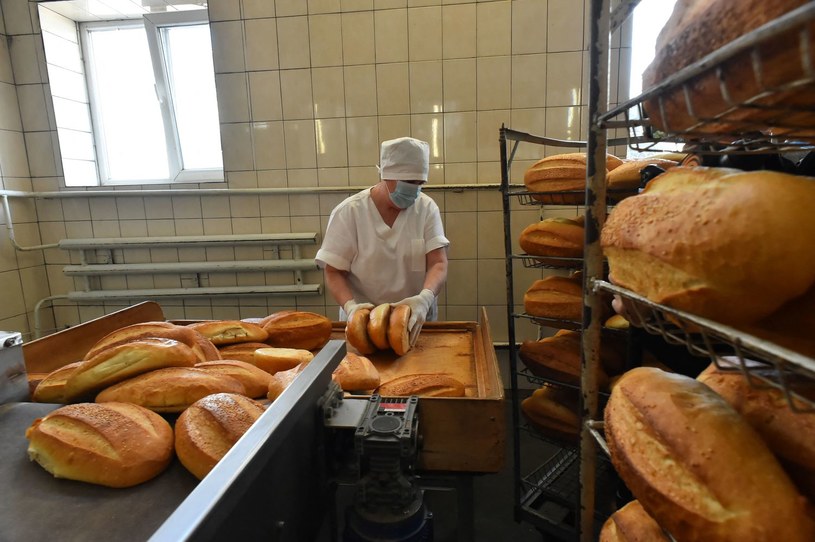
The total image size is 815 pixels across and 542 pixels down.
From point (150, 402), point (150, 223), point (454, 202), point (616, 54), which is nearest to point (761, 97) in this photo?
point (150, 402)

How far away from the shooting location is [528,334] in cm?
281

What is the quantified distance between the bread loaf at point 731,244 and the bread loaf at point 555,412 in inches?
51.4

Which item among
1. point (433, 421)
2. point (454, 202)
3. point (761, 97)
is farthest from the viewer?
point (454, 202)

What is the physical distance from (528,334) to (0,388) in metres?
2.60

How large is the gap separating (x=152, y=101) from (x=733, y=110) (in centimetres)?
368

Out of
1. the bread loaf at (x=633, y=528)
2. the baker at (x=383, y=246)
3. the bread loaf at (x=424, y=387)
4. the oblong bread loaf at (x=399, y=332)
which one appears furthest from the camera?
the baker at (x=383, y=246)

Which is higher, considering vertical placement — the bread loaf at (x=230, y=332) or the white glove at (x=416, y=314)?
the bread loaf at (x=230, y=332)

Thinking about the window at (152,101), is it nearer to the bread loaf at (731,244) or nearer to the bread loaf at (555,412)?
the bread loaf at (555,412)

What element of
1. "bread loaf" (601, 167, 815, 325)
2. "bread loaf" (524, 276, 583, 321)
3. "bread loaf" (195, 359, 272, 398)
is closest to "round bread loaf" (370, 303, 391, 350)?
"bread loaf" (195, 359, 272, 398)

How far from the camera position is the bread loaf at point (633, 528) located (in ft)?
1.88

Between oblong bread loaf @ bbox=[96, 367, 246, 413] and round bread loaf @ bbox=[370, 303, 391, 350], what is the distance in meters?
0.60

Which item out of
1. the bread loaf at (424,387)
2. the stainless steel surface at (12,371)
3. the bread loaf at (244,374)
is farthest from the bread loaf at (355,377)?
the stainless steel surface at (12,371)

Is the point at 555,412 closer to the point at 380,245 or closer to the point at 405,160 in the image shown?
the point at 380,245

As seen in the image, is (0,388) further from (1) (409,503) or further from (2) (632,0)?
(2) (632,0)
